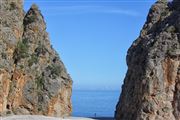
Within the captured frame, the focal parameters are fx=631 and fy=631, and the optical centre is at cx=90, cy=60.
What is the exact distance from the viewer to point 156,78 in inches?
2414

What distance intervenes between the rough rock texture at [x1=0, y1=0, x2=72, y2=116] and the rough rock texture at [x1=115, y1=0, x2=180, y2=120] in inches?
764

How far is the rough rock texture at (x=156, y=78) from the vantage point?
60094mm

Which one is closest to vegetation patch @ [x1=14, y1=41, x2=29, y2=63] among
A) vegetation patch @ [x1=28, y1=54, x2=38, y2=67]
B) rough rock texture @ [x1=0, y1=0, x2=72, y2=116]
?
rough rock texture @ [x1=0, y1=0, x2=72, y2=116]

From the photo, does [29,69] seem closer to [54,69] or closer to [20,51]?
[20,51]

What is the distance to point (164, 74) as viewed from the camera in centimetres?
6169

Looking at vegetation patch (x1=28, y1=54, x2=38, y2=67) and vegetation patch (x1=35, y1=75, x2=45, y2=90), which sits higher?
vegetation patch (x1=28, y1=54, x2=38, y2=67)

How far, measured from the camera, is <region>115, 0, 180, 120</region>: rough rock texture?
60094mm

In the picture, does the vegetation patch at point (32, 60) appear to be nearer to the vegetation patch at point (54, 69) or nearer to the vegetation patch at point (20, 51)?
the vegetation patch at point (20, 51)

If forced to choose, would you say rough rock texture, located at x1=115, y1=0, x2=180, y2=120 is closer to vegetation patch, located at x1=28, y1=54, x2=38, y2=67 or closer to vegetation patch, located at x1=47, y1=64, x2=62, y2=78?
vegetation patch, located at x1=28, y1=54, x2=38, y2=67

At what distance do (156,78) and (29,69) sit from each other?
27.5 m

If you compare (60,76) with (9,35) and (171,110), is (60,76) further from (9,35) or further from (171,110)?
(171,110)

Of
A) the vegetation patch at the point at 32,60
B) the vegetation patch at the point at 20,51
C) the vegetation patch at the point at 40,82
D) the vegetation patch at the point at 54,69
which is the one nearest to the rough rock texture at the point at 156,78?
the vegetation patch at the point at 20,51

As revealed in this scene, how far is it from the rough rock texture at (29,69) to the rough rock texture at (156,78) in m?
19.4

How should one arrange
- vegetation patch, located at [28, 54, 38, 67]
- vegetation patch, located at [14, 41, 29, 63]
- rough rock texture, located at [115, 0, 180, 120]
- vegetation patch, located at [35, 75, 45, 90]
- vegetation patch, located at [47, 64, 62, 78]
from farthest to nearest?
vegetation patch, located at [47, 64, 62, 78]
vegetation patch, located at [35, 75, 45, 90]
vegetation patch, located at [28, 54, 38, 67]
vegetation patch, located at [14, 41, 29, 63]
rough rock texture, located at [115, 0, 180, 120]
